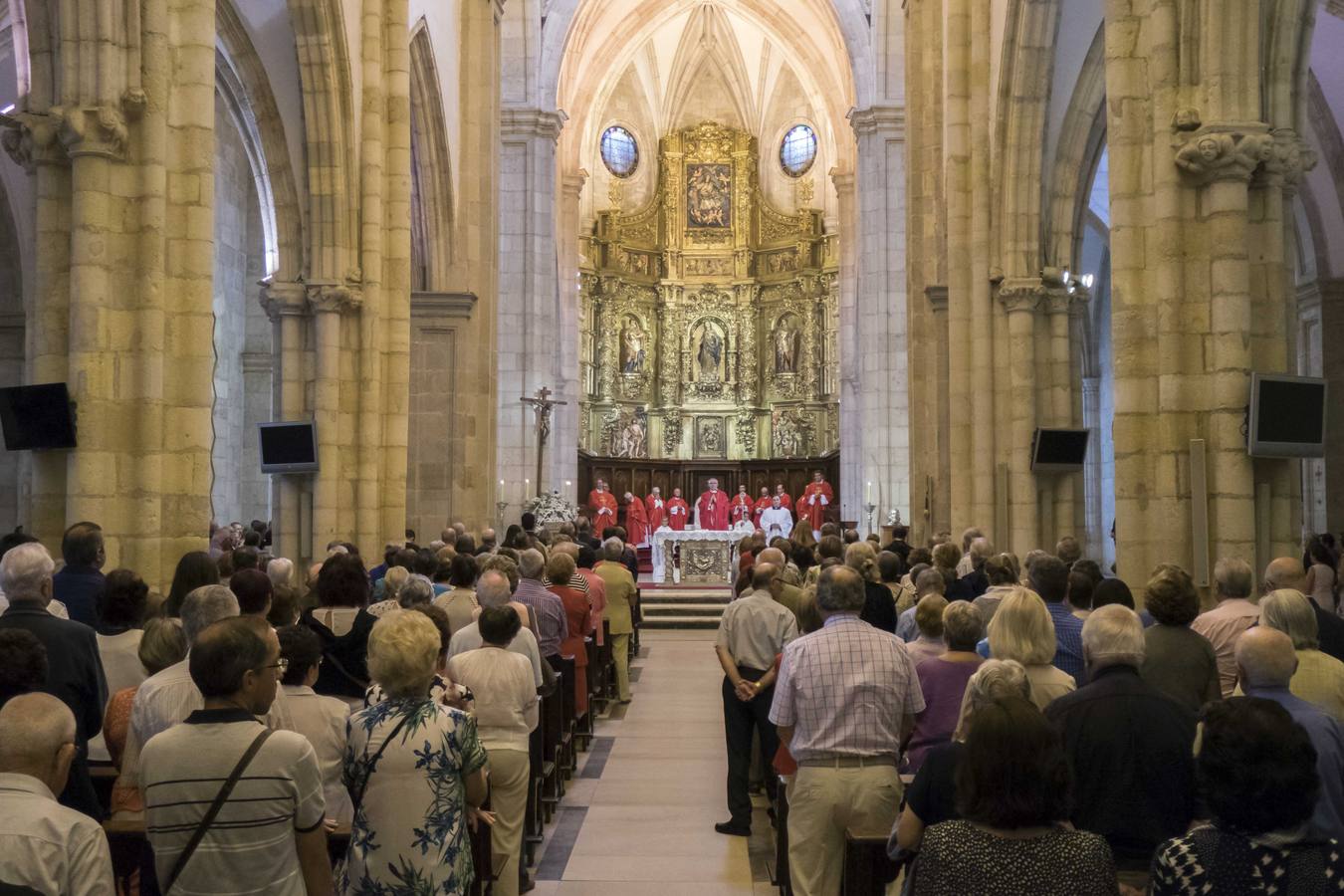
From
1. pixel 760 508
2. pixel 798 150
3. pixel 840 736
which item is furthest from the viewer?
pixel 798 150

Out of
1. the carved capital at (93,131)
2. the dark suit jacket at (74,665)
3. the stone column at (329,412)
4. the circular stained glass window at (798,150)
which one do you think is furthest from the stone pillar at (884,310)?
the dark suit jacket at (74,665)

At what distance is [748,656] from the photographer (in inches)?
329

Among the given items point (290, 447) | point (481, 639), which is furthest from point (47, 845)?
point (290, 447)

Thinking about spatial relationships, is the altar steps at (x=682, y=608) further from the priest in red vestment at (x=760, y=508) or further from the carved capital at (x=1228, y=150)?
the carved capital at (x=1228, y=150)

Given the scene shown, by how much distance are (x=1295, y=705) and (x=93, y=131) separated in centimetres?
848

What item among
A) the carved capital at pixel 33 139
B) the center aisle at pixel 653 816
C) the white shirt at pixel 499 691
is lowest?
the center aisle at pixel 653 816

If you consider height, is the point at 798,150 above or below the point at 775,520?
above

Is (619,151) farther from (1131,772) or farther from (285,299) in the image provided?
(1131,772)

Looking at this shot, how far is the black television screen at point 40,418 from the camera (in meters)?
9.40

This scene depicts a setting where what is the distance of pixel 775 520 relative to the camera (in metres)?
31.8

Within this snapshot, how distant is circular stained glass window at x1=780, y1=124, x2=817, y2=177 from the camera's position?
41625mm

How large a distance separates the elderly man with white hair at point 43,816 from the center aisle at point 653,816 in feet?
14.2

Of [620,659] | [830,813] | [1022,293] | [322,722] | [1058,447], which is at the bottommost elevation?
[620,659]

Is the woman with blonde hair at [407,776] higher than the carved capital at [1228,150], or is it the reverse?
the carved capital at [1228,150]
